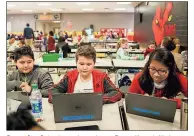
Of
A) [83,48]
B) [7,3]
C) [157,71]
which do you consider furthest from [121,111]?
[7,3]

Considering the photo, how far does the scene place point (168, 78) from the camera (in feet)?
4.80

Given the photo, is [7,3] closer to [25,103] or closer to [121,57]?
[25,103]

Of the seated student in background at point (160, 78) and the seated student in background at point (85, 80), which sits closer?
the seated student in background at point (160, 78)

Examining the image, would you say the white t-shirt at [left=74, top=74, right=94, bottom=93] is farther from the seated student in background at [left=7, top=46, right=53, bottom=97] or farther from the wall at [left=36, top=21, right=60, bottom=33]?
the wall at [left=36, top=21, right=60, bottom=33]

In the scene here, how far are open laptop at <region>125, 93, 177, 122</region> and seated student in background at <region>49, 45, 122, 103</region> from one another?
328mm

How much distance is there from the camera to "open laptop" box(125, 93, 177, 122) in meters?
1.07

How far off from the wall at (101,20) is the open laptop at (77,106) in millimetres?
13025

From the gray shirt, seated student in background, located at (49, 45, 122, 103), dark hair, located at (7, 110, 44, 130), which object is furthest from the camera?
the gray shirt

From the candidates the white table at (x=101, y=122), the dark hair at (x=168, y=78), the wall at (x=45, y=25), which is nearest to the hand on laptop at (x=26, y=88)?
the white table at (x=101, y=122)

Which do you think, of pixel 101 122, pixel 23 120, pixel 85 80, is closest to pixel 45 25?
pixel 85 80

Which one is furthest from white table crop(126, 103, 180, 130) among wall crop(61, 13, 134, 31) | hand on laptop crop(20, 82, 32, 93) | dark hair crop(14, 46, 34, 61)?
wall crop(61, 13, 134, 31)

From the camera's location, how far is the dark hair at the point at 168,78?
140 centimetres

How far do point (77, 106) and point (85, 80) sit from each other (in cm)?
56

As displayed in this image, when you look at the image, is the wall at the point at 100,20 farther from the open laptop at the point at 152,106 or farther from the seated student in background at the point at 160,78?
the open laptop at the point at 152,106
